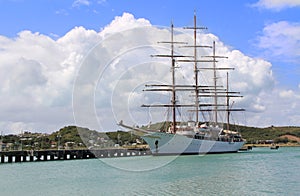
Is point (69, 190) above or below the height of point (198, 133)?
below

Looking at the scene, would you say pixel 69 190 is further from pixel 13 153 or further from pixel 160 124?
pixel 160 124

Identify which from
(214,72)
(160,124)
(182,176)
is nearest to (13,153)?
(160,124)

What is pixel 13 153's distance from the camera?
245 ft

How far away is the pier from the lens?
75206 mm

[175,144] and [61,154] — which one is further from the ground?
[175,144]

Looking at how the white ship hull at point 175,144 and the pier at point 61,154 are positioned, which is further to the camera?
the white ship hull at point 175,144

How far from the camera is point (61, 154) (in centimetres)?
8331

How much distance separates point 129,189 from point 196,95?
67.1 m

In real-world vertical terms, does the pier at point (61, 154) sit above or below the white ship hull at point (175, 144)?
below

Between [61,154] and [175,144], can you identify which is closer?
[175,144]

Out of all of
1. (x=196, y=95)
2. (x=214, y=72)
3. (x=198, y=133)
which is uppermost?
(x=214, y=72)

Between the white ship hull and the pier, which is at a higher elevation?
the white ship hull

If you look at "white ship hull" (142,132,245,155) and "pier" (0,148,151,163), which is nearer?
"pier" (0,148,151,163)

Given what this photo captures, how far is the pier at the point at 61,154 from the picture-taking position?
75206mm
